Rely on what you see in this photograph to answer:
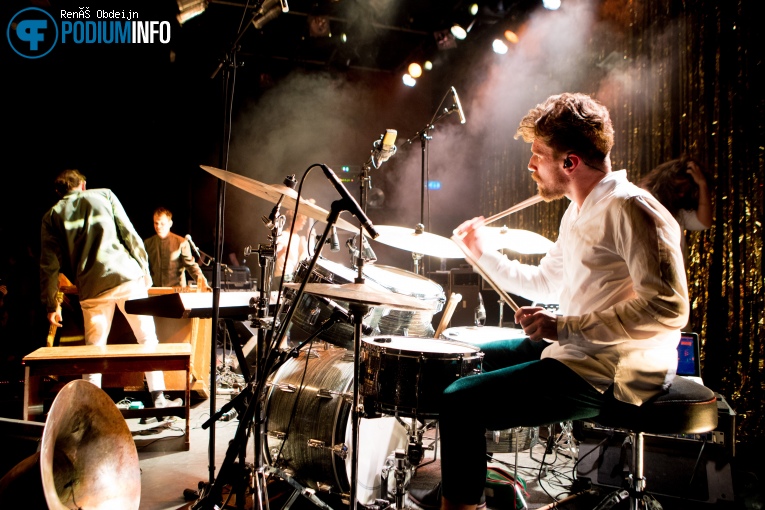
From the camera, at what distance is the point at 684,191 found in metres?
3.99

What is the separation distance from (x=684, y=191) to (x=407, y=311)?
2.64 m

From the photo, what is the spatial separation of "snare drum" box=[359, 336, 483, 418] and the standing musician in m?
0.21

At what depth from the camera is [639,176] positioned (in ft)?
16.1

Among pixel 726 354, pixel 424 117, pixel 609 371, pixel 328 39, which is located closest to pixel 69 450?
pixel 609 371

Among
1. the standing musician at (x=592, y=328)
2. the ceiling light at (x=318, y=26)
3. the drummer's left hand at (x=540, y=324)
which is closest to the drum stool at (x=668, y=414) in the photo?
the standing musician at (x=592, y=328)

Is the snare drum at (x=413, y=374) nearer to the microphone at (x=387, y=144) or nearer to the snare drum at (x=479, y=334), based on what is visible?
the snare drum at (x=479, y=334)

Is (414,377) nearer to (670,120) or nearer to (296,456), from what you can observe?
(296,456)

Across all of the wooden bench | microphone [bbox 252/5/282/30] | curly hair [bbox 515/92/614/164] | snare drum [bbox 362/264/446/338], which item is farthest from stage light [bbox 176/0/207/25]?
curly hair [bbox 515/92/614/164]

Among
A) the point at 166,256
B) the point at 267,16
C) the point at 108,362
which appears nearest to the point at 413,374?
the point at 267,16

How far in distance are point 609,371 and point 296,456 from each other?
5.49 ft

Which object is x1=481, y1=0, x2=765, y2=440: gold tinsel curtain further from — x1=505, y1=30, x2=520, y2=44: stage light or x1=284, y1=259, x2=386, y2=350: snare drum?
x1=284, y1=259, x2=386, y2=350: snare drum

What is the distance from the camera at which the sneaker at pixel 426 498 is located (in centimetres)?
255

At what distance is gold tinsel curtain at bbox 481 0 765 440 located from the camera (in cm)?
367

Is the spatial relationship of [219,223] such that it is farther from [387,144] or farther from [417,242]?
[387,144]
